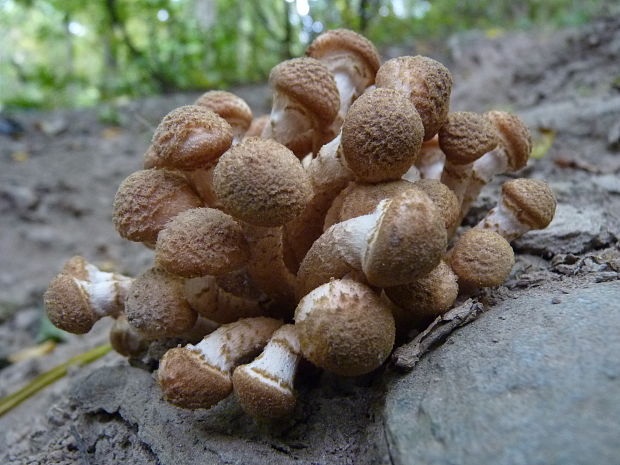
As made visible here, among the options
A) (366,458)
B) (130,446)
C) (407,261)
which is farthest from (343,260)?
(130,446)

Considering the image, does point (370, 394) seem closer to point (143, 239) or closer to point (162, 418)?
point (162, 418)

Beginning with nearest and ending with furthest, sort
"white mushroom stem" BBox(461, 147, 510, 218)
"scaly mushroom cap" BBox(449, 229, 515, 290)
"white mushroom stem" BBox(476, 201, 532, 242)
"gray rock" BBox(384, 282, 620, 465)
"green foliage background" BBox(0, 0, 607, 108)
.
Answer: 1. "gray rock" BBox(384, 282, 620, 465)
2. "scaly mushroom cap" BBox(449, 229, 515, 290)
3. "white mushroom stem" BBox(476, 201, 532, 242)
4. "white mushroom stem" BBox(461, 147, 510, 218)
5. "green foliage background" BBox(0, 0, 607, 108)

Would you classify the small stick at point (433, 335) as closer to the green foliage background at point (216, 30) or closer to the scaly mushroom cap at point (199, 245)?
the scaly mushroom cap at point (199, 245)

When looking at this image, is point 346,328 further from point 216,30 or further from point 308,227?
point 216,30

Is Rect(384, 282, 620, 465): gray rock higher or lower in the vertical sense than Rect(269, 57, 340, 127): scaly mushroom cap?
lower

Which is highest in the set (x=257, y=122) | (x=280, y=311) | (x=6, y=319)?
(x=257, y=122)

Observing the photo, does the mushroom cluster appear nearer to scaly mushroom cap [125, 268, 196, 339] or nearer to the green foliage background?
scaly mushroom cap [125, 268, 196, 339]

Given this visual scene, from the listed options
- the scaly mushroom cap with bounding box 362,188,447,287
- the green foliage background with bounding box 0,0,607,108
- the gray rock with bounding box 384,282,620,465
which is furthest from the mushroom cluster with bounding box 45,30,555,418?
the green foliage background with bounding box 0,0,607,108
